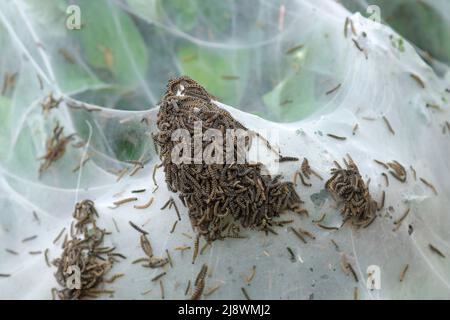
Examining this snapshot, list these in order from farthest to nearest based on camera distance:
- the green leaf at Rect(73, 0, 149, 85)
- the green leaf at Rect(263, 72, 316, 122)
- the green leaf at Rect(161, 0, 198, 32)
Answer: the green leaf at Rect(161, 0, 198, 32) < the green leaf at Rect(73, 0, 149, 85) < the green leaf at Rect(263, 72, 316, 122)

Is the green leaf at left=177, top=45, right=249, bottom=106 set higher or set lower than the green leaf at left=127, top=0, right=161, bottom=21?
lower

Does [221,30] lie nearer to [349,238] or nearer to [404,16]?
[404,16]

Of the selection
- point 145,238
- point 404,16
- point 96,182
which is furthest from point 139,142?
point 404,16

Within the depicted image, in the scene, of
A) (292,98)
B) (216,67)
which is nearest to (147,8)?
(216,67)

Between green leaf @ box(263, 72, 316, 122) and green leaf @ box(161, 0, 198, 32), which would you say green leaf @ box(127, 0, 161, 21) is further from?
green leaf @ box(263, 72, 316, 122)

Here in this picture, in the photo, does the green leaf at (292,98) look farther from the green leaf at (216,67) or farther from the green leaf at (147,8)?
the green leaf at (147,8)

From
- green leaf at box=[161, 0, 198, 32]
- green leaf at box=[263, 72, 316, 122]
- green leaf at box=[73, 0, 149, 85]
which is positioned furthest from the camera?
green leaf at box=[161, 0, 198, 32]

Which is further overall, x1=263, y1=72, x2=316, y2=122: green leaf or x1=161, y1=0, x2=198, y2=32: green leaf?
x1=161, y1=0, x2=198, y2=32: green leaf

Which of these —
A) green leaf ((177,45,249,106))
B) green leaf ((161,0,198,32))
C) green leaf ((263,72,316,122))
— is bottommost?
green leaf ((263,72,316,122))

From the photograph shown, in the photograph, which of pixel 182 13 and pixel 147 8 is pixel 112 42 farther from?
pixel 182 13

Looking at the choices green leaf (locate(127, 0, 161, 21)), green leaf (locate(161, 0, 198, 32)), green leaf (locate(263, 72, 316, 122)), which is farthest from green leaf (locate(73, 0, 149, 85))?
green leaf (locate(263, 72, 316, 122))
